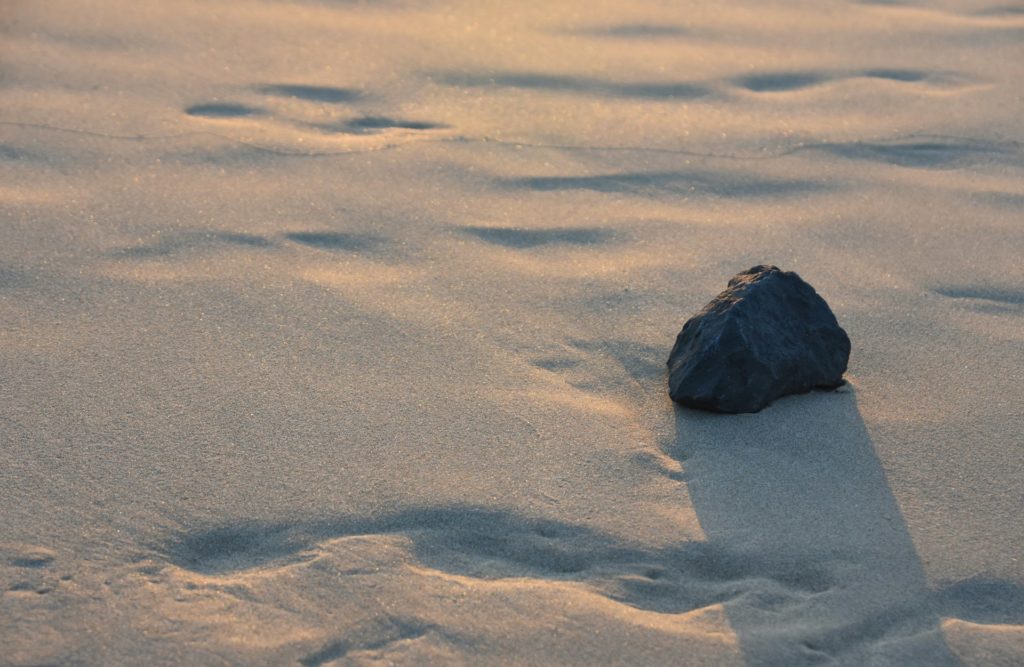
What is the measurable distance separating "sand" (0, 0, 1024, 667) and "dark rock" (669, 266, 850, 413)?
50 millimetres

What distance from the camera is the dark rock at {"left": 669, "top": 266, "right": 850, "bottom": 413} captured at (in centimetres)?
183

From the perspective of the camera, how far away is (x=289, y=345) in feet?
6.53

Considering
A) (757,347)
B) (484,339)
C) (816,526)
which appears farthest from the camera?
(484,339)

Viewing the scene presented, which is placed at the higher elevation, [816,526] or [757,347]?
[757,347]

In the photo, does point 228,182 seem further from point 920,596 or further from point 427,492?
point 920,596

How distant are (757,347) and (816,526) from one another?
323 mm

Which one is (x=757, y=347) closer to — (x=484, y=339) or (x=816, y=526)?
(x=816, y=526)

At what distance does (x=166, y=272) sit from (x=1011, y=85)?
7.49ft

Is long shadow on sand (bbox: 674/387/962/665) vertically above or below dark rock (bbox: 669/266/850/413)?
below

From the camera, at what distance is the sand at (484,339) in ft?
4.88

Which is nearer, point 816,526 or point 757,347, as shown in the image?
point 816,526

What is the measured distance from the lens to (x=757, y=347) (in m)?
1.83

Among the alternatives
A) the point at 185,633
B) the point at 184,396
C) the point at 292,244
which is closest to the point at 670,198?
the point at 292,244

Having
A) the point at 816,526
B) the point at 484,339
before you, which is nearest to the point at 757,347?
the point at 816,526
